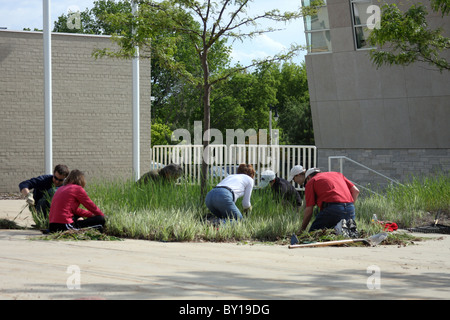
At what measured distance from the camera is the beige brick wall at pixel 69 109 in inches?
892

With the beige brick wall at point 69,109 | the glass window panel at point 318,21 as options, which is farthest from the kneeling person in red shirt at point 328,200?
the glass window panel at point 318,21

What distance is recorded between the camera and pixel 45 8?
18438 mm

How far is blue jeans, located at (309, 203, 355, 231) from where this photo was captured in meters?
9.90

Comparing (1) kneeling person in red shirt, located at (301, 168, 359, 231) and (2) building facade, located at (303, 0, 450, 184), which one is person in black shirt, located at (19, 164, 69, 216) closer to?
(1) kneeling person in red shirt, located at (301, 168, 359, 231)

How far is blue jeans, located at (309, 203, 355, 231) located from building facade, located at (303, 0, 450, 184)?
39.9 feet

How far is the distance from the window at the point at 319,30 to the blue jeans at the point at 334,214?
14.0 m

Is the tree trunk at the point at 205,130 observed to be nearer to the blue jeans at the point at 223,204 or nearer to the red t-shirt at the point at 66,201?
the blue jeans at the point at 223,204

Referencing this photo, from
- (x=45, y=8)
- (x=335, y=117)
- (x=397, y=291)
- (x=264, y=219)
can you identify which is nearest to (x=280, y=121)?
(x=335, y=117)

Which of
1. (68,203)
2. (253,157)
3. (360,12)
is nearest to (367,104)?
(360,12)

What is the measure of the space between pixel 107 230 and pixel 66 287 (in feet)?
15.8

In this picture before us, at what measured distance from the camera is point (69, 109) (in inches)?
932
